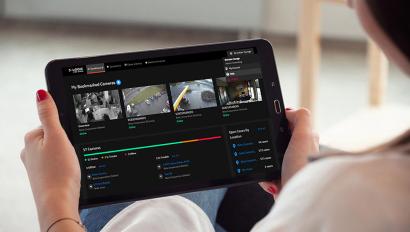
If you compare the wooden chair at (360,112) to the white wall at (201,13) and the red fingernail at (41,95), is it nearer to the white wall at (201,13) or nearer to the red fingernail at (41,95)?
the white wall at (201,13)

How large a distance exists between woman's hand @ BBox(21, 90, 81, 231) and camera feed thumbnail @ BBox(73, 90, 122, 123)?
38 mm

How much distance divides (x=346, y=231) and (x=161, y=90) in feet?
1.62

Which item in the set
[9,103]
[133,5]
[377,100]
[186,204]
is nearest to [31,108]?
[9,103]

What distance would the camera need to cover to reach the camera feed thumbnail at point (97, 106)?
1.08 metres

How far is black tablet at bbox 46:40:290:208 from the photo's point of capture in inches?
42.4

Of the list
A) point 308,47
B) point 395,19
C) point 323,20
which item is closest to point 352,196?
point 395,19

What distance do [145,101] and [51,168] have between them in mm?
167

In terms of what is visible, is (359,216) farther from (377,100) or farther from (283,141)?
(377,100)

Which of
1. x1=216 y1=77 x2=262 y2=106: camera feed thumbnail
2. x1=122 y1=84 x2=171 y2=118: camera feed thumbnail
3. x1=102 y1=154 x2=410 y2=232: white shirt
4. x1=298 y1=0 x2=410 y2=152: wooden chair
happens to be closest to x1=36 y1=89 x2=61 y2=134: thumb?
x1=122 y1=84 x2=171 y2=118: camera feed thumbnail

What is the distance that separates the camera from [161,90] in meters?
1.11

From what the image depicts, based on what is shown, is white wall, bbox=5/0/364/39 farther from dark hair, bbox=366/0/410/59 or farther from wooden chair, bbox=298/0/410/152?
dark hair, bbox=366/0/410/59

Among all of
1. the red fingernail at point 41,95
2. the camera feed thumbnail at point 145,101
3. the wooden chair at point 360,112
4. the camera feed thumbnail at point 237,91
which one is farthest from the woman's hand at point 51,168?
the wooden chair at point 360,112

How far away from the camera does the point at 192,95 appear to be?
1.10 m

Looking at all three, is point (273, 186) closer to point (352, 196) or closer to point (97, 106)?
point (97, 106)
